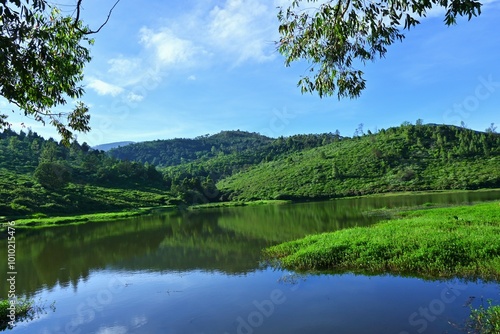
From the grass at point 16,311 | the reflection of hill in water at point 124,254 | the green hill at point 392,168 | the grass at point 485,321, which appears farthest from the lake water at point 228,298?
the green hill at point 392,168

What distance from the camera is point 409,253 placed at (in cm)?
2148

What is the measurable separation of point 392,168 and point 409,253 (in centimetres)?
13992

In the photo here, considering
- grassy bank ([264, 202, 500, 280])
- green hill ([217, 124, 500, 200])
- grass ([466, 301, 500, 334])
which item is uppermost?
green hill ([217, 124, 500, 200])

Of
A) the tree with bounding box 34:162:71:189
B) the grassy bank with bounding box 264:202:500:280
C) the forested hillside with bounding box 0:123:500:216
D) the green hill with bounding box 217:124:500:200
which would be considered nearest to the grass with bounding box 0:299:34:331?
the grassy bank with bounding box 264:202:500:280

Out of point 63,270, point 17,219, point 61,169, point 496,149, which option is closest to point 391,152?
point 496,149

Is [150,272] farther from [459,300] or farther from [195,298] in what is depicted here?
[459,300]

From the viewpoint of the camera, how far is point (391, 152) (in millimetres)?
164375

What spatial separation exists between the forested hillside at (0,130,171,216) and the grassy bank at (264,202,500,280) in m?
65.2

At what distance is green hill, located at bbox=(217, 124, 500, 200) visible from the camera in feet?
420

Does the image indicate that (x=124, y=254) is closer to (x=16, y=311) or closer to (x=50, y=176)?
(x=16, y=311)

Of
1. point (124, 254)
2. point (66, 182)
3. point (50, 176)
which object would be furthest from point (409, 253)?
point (66, 182)

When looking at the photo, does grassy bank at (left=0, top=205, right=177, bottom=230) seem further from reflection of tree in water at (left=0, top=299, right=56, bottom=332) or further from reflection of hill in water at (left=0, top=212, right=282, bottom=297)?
reflection of tree in water at (left=0, top=299, right=56, bottom=332)

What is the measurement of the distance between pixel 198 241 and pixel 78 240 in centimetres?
1674

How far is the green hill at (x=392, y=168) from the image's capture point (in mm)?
128125
